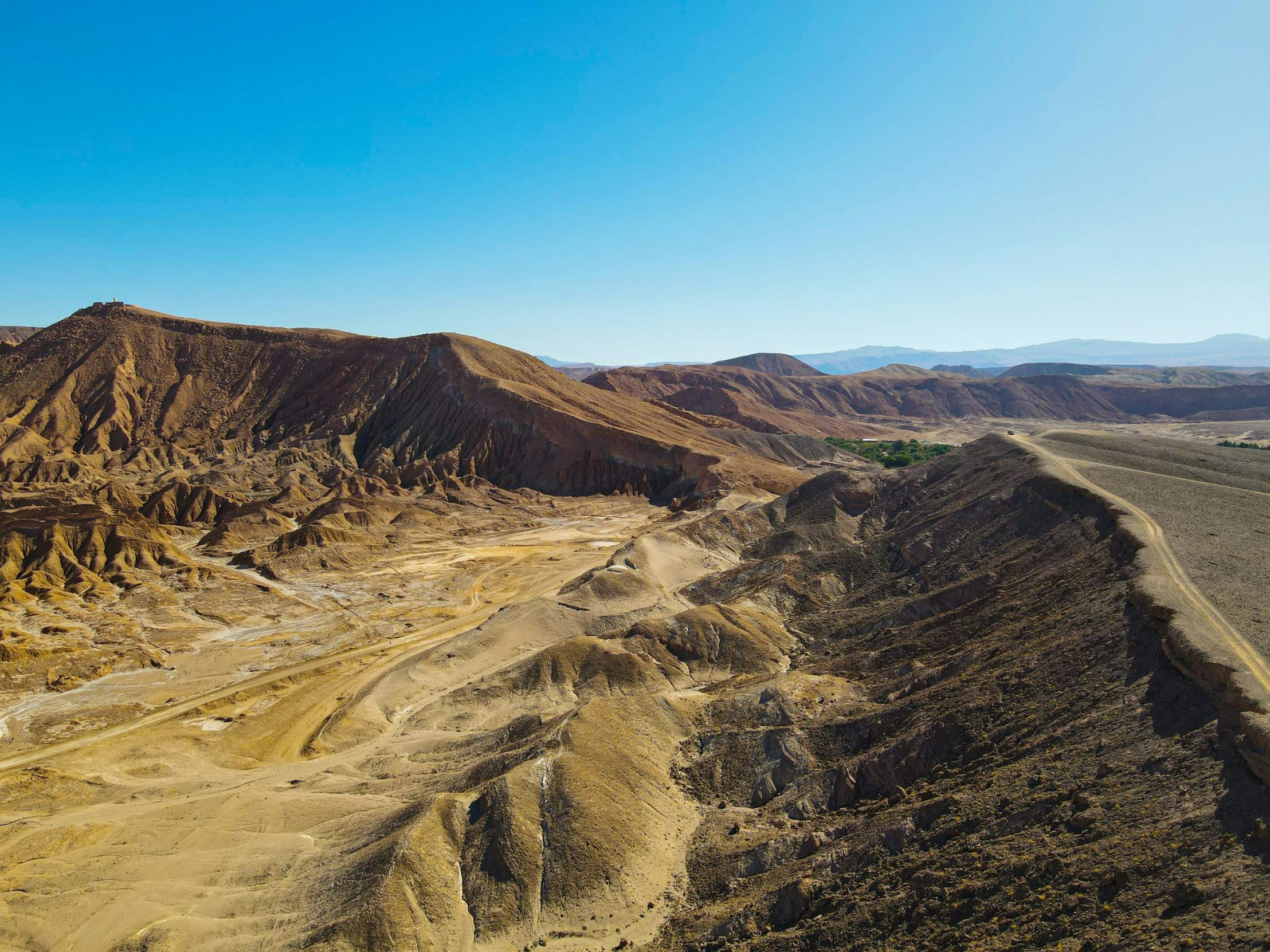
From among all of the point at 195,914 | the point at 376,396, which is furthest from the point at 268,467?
the point at 195,914

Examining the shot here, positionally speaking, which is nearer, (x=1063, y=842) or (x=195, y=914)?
(x=1063, y=842)

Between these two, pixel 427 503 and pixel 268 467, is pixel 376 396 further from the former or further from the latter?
pixel 427 503

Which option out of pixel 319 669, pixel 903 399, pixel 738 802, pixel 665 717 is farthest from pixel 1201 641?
pixel 903 399

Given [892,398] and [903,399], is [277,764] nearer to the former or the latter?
[903,399]

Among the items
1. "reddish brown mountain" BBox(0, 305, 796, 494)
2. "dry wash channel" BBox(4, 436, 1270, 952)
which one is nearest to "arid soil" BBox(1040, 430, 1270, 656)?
"dry wash channel" BBox(4, 436, 1270, 952)

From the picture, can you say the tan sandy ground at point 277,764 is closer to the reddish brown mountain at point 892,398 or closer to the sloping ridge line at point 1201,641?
the sloping ridge line at point 1201,641
